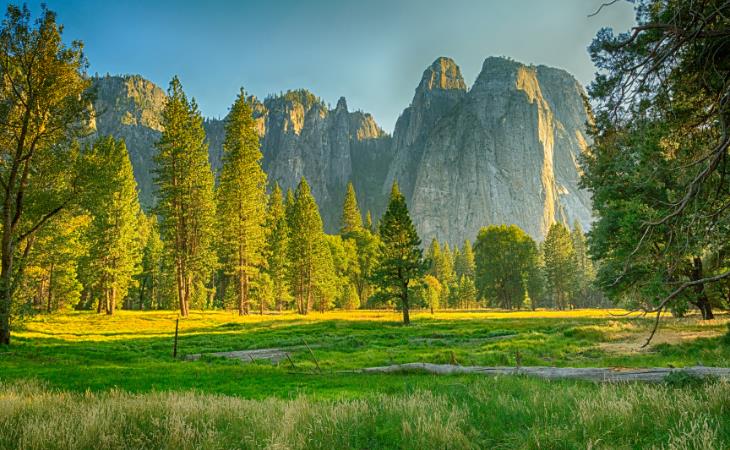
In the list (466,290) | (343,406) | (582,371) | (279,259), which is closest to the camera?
(343,406)

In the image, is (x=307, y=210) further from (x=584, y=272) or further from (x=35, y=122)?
(x=584, y=272)

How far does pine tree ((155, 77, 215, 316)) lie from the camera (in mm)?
39531

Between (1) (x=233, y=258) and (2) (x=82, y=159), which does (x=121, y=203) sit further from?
(2) (x=82, y=159)

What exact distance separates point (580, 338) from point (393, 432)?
22.8m

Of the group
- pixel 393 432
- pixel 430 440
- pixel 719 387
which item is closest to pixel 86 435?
pixel 393 432

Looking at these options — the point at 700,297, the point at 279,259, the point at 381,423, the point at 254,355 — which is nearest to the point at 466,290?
the point at 279,259

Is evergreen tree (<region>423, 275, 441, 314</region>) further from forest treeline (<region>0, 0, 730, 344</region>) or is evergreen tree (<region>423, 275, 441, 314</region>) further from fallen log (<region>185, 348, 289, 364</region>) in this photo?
fallen log (<region>185, 348, 289, 364</region>)

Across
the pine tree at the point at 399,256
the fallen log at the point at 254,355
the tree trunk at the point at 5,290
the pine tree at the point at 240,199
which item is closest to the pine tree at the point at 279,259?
the pine tree at the point at 240,199

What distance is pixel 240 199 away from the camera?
4556 cm

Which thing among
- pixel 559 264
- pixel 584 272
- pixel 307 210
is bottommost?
pixel 584 272

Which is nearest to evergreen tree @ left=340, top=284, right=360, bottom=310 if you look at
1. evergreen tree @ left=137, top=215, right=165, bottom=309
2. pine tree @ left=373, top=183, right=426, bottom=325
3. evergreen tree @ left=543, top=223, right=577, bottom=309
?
evergreen tree @ left=137, top=215, right=165, bottom=309

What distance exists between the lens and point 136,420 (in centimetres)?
702

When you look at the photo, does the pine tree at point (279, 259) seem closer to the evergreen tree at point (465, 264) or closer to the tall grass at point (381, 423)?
the tall grass at point (381, 423)

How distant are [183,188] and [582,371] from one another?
3717 centimetres
